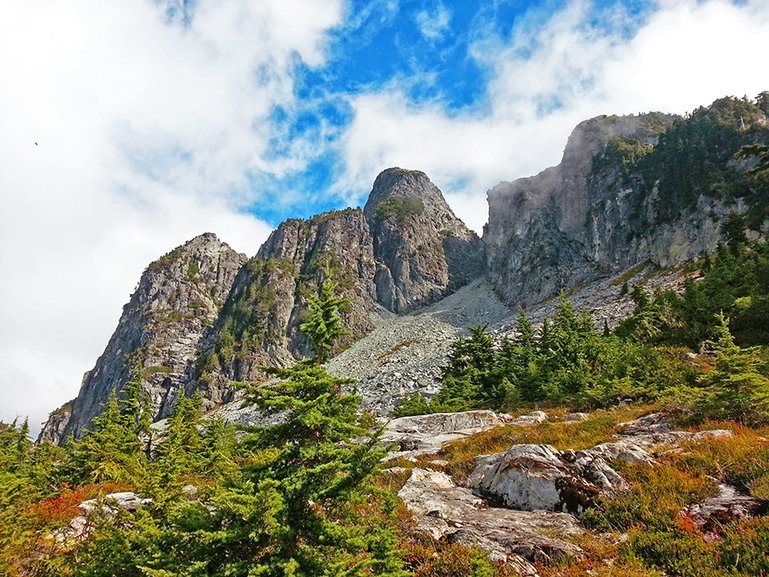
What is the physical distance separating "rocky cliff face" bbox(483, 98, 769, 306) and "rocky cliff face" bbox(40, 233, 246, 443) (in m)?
83.7

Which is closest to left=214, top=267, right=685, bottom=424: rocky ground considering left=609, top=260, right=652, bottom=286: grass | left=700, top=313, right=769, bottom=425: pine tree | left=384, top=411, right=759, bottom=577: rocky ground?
left=609, top=260, right=652, bottom=286: grass

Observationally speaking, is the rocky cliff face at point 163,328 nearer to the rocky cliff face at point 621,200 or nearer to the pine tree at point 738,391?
the rocky cliff face at point 621,200

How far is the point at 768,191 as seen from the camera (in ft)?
192

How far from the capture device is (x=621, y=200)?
295 ft

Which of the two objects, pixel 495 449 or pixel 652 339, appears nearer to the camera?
pixel 495 449

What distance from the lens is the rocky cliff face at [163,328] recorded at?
108m

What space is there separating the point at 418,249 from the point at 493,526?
128063 mm

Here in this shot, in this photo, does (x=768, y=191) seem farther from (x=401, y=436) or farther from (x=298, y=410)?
(x=298, y=410)

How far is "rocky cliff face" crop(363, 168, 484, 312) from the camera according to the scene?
417 ft

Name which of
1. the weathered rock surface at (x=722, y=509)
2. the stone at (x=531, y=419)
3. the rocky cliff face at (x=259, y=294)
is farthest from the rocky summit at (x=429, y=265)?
the weathered rock surface at (x=722, y=509)

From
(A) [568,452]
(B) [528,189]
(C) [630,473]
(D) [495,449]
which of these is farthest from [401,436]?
(B) [528,189]

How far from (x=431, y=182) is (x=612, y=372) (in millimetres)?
157990

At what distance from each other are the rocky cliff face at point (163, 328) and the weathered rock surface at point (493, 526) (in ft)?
331

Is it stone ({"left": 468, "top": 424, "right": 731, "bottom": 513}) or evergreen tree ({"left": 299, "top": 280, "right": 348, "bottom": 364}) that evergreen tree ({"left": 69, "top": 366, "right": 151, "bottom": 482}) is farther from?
stone ({"left": 468, "top": 424, "right": 731, "bottom": 513})
